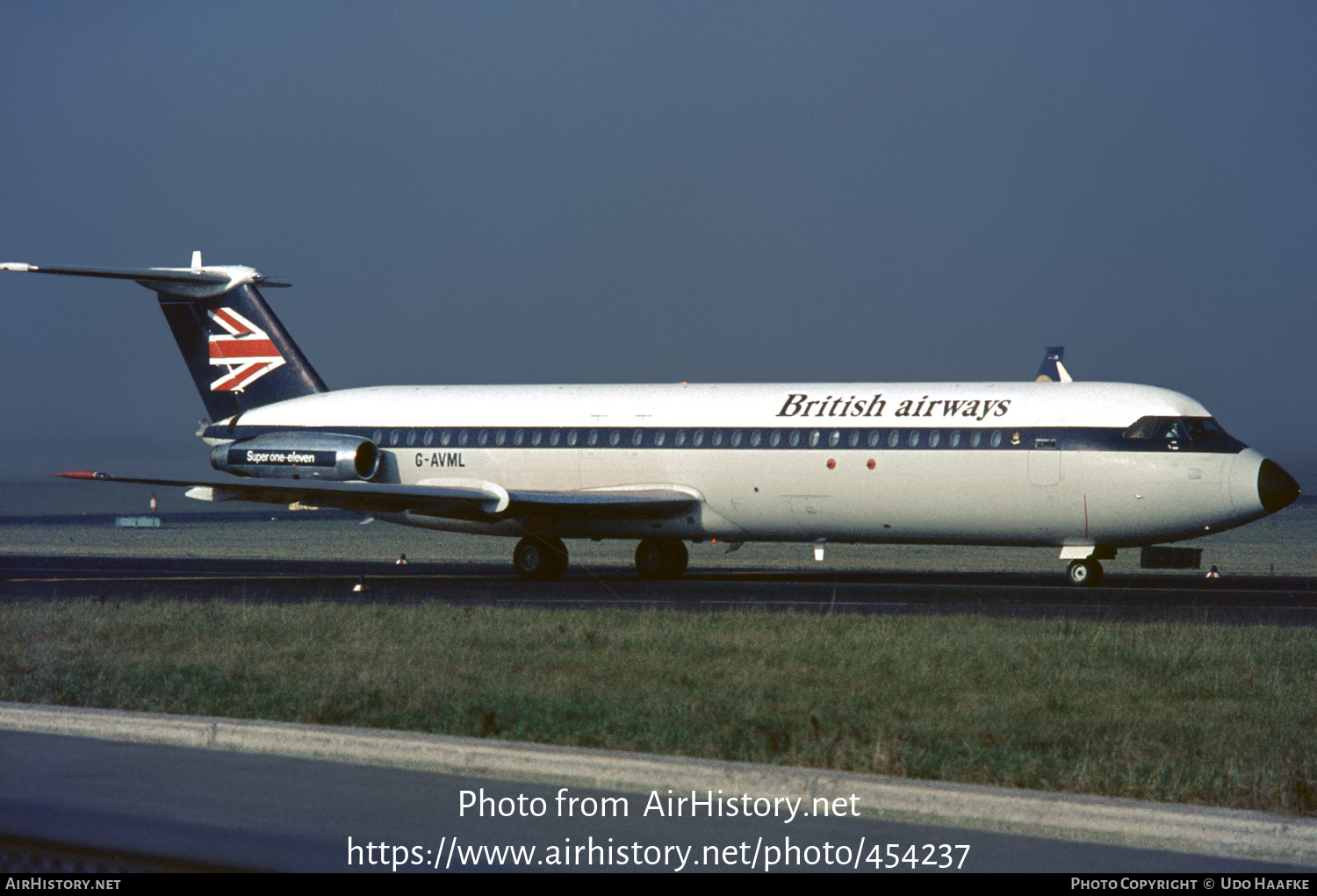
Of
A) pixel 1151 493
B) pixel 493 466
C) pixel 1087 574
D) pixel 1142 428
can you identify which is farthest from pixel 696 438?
pixel 1151 493

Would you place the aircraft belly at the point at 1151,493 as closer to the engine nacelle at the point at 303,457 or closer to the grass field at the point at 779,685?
the grass field at the point at 779,685

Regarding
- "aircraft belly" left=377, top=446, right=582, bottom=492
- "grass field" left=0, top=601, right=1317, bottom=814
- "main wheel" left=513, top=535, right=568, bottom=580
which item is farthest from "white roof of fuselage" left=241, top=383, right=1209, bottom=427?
"grass field" left=0, top=601, right=1317, bottom=814

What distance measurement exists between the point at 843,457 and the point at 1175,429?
19.3ft

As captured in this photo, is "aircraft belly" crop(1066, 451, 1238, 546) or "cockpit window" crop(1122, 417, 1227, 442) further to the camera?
"cockpit window" crop(1122, 417, 1227, 442)

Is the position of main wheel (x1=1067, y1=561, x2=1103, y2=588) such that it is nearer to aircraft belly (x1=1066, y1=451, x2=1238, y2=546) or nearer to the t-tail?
aircraft belly (x1=1066, y1=451, x2=1238, y2=546)

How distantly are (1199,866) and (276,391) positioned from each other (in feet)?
103

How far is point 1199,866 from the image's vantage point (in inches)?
267

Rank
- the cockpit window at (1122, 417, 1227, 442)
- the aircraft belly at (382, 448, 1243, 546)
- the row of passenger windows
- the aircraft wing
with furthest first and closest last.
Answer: the aircraft wing → the row of passenger windows → the cockpit window at (1122, 417, 1227, 442) → the aircraft belly at (382, 448, 1243, 546)

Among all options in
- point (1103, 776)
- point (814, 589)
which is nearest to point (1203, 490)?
point (814, 589)

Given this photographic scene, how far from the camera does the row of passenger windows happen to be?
1080 inches

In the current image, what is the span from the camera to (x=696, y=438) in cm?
3017

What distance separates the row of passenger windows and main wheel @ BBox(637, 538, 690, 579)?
2.47 meters

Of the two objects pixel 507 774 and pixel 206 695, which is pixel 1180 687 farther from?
pixel 206 695

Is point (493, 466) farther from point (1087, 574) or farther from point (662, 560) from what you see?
point (1087, 574)
